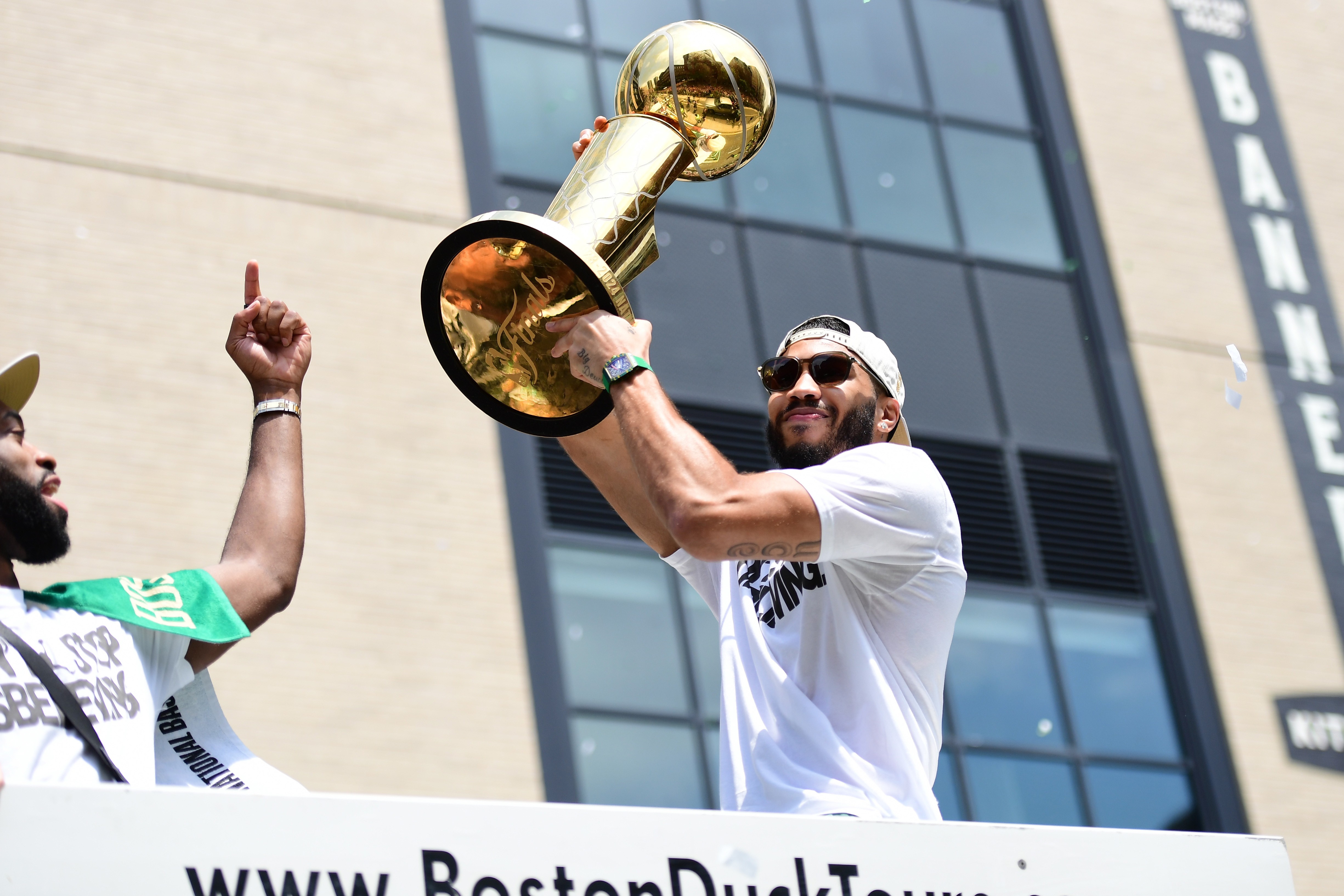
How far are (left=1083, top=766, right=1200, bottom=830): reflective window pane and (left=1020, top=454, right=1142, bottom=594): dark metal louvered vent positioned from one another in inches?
63.4

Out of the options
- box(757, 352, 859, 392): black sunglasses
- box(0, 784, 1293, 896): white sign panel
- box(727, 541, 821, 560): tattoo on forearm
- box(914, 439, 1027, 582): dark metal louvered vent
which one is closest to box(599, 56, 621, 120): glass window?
box(914, 439, 1027, 582): dark metal louvered vent

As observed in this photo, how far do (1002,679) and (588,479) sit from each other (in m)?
3.84

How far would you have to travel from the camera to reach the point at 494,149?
13734 mm

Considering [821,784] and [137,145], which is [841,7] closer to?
[137,145]

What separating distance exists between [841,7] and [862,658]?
43.0 ft

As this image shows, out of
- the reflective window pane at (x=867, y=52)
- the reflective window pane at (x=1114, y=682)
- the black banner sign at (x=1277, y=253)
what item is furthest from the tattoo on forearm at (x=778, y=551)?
the black banner sign at (x=1277, y=253)

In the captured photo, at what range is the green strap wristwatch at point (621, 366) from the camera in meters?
3.07

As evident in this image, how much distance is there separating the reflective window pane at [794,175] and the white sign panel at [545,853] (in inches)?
472

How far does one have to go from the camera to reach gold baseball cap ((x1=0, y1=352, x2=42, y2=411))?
3471mm

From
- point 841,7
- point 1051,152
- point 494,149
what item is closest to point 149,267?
point 494,149

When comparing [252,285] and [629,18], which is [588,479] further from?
[252,285]

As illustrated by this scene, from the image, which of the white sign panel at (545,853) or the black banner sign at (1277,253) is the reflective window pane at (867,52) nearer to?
the black banner sign at (1277,253)

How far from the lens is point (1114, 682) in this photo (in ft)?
46.3

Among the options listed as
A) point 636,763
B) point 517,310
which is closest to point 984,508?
point 636,763
